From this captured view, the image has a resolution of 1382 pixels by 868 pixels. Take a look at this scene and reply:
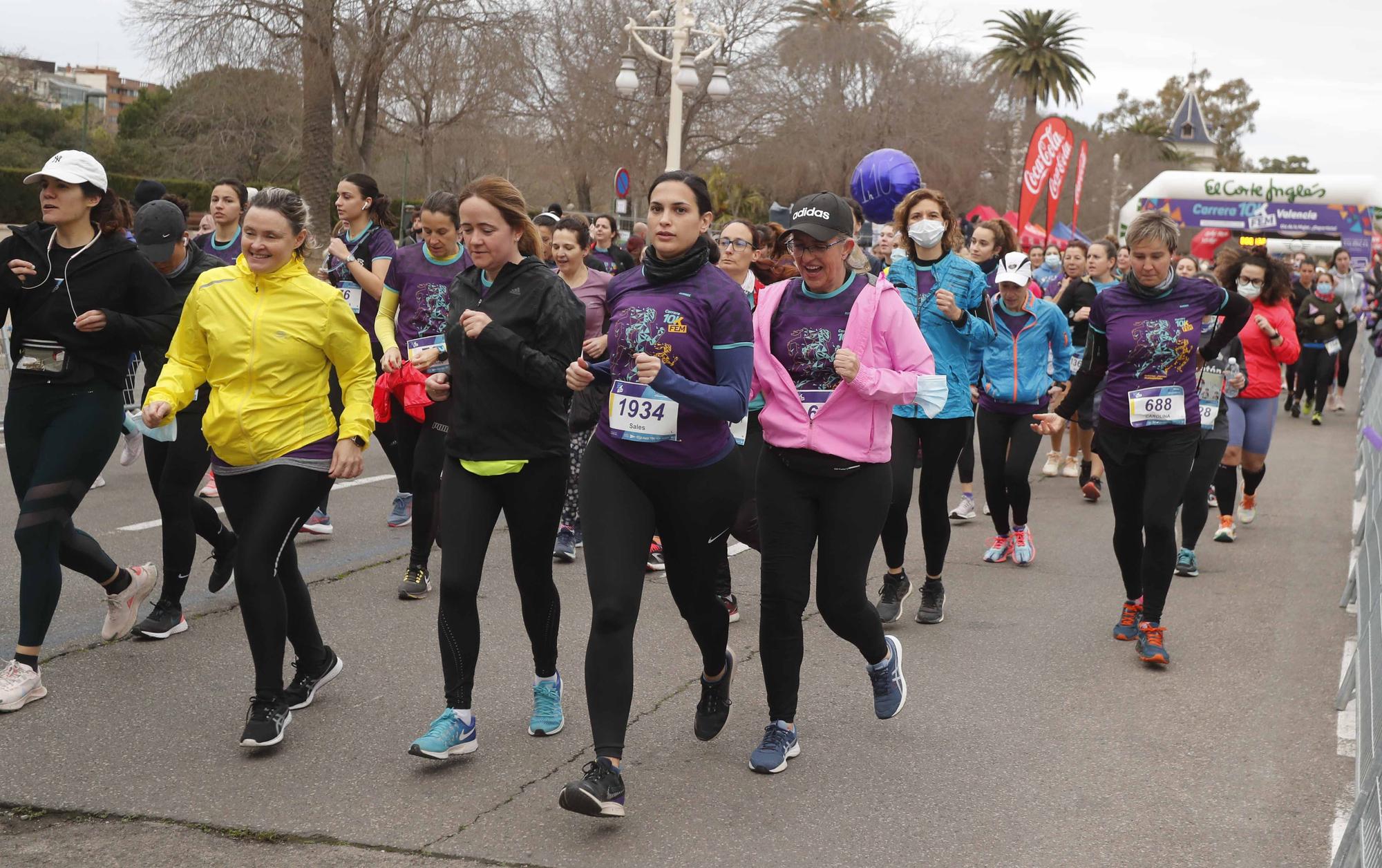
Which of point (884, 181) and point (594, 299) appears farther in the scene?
point (884, 181)

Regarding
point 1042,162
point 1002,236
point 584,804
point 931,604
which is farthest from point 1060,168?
point 584,804

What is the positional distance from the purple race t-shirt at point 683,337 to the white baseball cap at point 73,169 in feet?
7.53

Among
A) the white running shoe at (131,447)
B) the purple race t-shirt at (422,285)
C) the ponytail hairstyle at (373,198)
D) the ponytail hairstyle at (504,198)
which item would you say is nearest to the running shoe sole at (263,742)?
the ponytail hairstyle at (504,198)

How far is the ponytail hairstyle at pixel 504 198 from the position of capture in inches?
183

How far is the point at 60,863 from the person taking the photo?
12.5 feet

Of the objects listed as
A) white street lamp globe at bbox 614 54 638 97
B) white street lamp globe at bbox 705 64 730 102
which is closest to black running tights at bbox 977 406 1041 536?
white street lamp globe at bbox 614 54 638 97

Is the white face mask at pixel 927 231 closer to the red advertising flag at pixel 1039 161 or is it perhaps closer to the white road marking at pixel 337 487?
the white road marking at pixel 337 487

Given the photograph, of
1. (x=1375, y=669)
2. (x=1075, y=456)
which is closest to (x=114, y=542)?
(x=1375, y=669)

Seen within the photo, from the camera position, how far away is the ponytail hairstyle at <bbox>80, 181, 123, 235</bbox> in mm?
5430

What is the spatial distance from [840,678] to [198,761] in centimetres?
264

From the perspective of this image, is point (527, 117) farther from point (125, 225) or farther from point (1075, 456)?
point (125, 225)

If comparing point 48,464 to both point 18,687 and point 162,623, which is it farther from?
point 162,623

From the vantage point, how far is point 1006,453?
827 centimetres

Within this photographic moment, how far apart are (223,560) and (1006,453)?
14.6 feet
